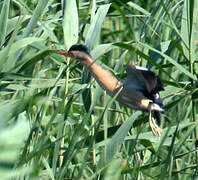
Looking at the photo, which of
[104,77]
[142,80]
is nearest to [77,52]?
[104,77]

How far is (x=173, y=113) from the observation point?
3439 millimetres

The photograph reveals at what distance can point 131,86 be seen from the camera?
254 centimetres

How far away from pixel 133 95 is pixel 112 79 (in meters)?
0.13

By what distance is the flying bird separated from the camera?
2.39m

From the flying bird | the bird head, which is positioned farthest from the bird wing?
the bird head

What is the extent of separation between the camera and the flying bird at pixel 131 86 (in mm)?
2385

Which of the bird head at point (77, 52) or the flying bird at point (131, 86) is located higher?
the bird head at point (77, 52)

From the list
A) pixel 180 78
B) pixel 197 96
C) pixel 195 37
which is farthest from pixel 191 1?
pixel 180 78

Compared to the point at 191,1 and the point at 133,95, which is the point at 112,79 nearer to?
the point at 133,95

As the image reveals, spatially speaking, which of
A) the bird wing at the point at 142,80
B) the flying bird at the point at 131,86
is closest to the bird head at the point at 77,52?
the flying bird at the point at 131,86

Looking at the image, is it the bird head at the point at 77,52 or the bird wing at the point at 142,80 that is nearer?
the bird wing at the point at 142,80

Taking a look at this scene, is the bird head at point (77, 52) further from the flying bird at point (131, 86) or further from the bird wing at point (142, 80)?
the bird wing at point (142, 80)

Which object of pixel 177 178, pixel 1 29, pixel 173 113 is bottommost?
pixel 177 178

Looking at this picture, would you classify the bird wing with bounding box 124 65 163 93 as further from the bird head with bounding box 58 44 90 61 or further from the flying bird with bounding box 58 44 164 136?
the bird head with bounding box 58 44 90 61
